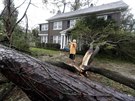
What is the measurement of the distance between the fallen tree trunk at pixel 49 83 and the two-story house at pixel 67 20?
1809 cm

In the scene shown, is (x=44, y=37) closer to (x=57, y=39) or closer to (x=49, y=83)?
(x=57, y=39)

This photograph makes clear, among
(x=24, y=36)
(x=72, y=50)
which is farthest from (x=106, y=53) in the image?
(x=24, y=36)

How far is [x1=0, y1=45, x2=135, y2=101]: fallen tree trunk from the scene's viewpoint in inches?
65.0

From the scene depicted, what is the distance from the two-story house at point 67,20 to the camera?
2022 centimetres

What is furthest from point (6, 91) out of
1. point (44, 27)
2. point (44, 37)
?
point (44, 27)

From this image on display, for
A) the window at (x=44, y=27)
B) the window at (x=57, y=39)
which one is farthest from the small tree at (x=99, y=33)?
the window at (x=44, y=27)

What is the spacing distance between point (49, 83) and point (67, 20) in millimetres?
25285

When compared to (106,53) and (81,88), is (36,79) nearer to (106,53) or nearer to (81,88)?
(81,88)

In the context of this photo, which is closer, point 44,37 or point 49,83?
point 49,83

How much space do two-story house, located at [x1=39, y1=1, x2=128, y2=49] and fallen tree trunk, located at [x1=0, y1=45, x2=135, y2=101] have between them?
1809cm

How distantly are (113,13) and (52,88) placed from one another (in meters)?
19.8

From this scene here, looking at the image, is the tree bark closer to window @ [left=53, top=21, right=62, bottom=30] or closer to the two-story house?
the two-story house

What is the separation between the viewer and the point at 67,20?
26.7m

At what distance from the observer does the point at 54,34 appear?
2944cm
